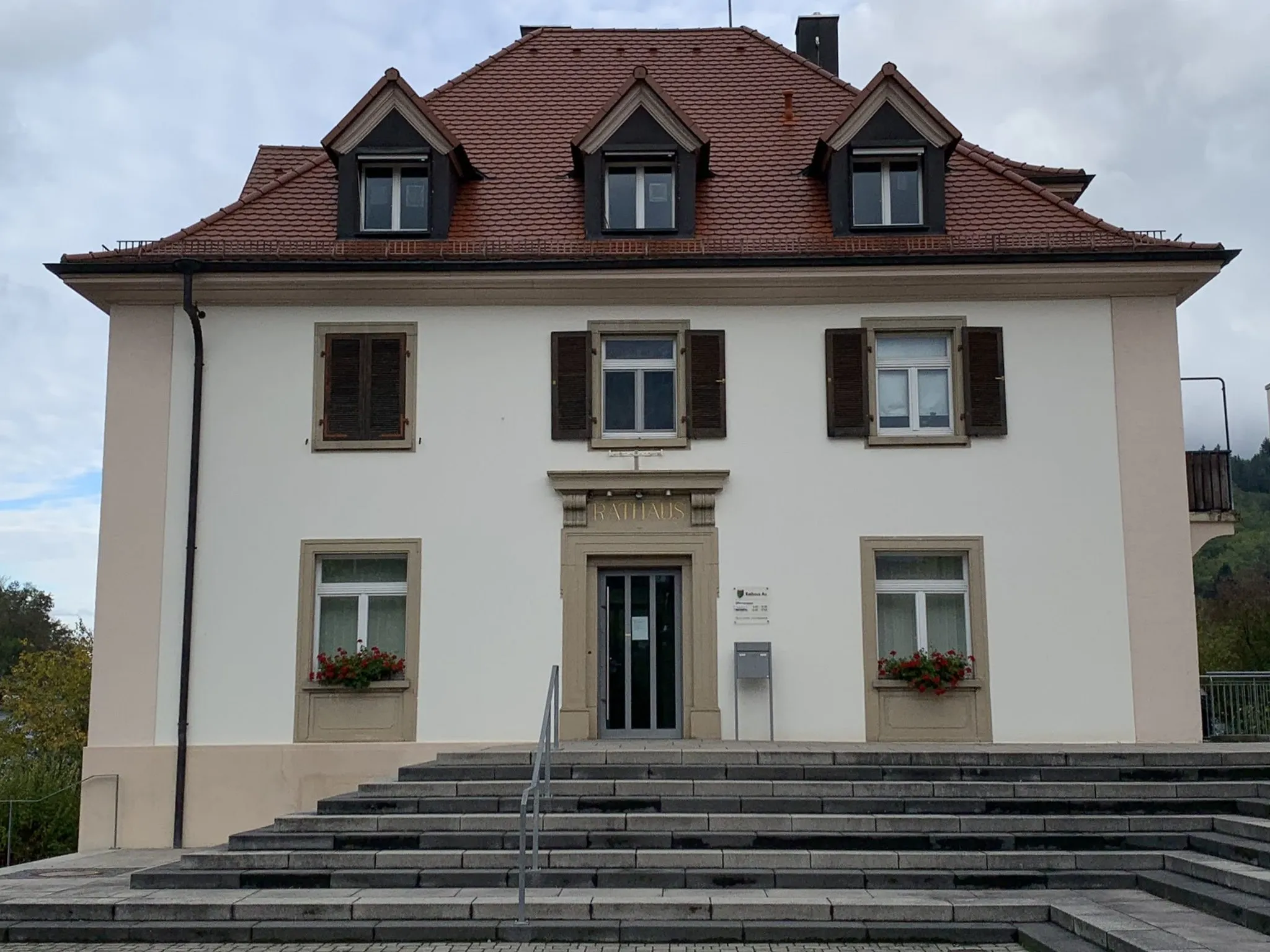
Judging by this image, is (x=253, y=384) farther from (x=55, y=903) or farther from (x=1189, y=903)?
(x=1189, y=903)

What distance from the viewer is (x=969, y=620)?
15.7 metres

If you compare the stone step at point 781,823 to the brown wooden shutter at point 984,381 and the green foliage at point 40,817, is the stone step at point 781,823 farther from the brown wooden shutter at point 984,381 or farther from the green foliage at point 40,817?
the green foliage at point 40,817

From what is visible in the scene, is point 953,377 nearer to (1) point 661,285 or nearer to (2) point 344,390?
(1) point 661,285

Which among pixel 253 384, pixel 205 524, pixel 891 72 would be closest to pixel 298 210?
pixel 253 384

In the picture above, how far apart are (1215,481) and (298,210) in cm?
1210

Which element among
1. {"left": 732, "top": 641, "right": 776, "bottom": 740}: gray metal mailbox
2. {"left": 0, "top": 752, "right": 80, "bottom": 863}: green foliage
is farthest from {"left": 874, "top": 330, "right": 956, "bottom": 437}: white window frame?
{"left": 0, "top": 752, "right": 80, "bottom": 863}: green foliage

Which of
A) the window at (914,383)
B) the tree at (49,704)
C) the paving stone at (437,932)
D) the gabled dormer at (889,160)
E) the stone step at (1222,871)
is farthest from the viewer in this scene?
the tree at (49,704)

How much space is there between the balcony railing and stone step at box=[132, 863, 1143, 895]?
6713mm

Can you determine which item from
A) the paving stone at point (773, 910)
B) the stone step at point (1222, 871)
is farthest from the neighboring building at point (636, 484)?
the paving stone at point (773, 910)

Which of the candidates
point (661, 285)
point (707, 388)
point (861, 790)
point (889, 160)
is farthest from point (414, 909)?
point (889, 160)

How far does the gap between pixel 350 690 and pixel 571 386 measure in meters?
4.47

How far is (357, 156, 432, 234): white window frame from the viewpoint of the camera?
16.8 metres

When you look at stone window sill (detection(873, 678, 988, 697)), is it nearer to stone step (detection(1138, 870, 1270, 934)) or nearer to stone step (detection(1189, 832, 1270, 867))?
stone step (detection(1189, 832, 1270, 867))

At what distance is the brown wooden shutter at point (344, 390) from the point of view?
1598 centimetres
